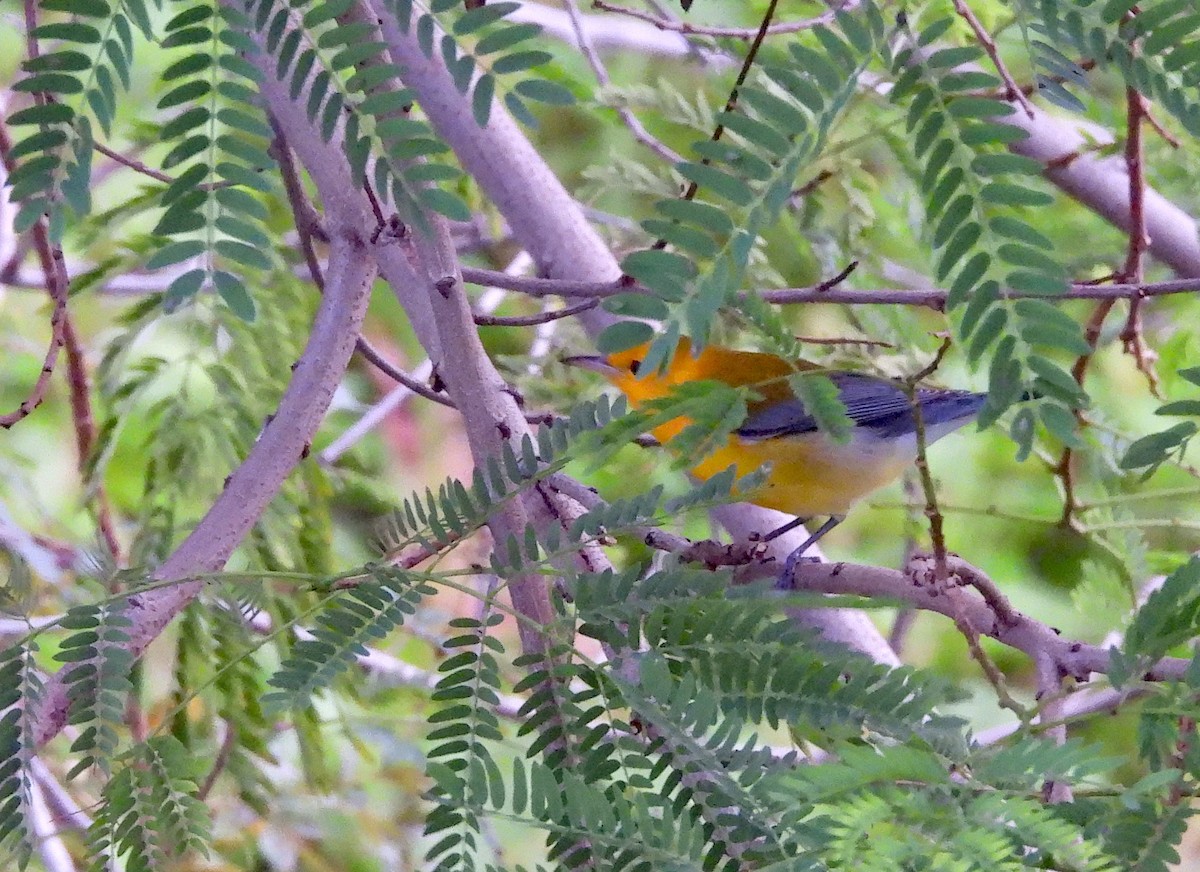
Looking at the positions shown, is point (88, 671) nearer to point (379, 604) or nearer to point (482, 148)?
point (379, 604)

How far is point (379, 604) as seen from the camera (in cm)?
122

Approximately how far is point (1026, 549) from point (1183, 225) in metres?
2.07

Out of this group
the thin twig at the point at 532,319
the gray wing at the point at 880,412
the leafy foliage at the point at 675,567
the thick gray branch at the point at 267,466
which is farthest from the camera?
the gray wing at the point at 880,412

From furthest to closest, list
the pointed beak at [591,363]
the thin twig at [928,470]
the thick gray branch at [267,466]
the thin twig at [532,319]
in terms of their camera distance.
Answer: the pointed beak at [591,363]
the thin twig at [532,319]
the thick gray branch at [267,466]
the thin twig at [928,470]

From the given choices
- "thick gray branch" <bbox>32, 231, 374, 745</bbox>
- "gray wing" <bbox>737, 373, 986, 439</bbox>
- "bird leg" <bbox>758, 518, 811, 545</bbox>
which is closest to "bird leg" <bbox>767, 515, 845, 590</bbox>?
"bird leg" <bbox>758, 518, 811, 545</bbox>

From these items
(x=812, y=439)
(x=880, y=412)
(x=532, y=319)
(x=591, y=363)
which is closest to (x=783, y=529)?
(x=812, y=439)

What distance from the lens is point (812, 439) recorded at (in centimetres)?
235

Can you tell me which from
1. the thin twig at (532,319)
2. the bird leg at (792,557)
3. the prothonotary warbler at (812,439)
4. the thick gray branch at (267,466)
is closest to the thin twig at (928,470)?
the bird leg at (792,557)

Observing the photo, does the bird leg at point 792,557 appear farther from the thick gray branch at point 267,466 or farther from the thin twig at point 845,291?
the thick gray branch at point 267,466

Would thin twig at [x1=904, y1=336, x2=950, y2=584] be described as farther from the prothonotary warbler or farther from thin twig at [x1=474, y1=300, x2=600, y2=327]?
the prothonotary warbler

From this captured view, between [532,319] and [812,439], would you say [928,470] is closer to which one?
[532,319]

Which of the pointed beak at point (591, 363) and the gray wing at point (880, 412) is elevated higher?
the pointed beak at point (591, 363)

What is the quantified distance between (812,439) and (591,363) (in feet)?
1.61

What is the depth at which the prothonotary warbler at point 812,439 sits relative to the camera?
2.32m
